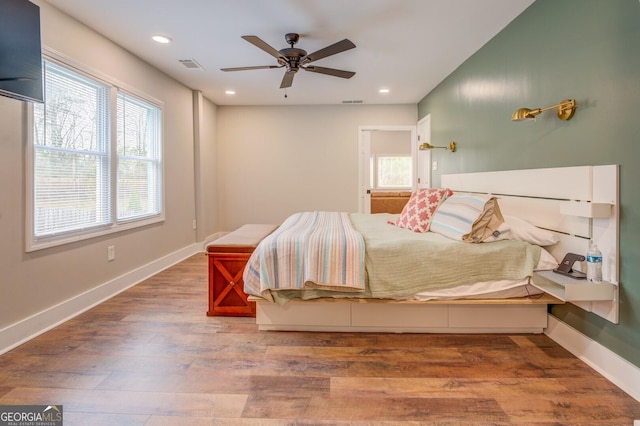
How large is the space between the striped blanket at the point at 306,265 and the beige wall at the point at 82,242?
1.55 meters

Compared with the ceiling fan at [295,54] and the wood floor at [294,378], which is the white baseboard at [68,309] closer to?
the wood floor at [294,378]

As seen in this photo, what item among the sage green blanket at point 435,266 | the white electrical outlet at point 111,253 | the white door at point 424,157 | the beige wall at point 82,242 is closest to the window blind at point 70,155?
the beige wall at point 82,242

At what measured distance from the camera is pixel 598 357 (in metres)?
1.88

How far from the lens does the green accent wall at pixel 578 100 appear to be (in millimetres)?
1687

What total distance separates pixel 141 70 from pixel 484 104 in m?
3.68

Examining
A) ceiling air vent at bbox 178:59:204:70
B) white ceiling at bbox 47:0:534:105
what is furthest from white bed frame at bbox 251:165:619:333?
ceiling air vent at bbox 178:59:204:70

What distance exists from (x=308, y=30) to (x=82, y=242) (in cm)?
272

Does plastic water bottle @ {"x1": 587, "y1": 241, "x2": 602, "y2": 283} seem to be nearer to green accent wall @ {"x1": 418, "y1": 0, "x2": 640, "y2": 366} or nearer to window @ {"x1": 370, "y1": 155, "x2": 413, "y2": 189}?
green accent wall @ {"x1": 418, "y1": 0, "x2": 640, "y2": 366}

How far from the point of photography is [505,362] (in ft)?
6.38

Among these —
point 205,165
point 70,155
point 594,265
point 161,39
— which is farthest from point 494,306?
point 205,165

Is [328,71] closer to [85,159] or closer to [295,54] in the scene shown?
[295,54]

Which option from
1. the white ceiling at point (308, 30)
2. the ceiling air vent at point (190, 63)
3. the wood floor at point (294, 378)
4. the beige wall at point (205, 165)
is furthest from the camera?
the beige wall at point (205, 165)

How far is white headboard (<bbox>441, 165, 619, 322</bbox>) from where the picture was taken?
5.81ft

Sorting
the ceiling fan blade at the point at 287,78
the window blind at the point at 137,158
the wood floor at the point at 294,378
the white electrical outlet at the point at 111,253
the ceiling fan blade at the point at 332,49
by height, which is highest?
the ceiling fan blade at the point at 287,78
